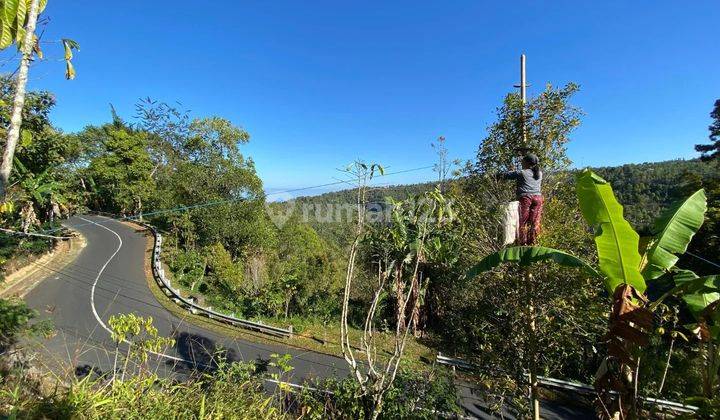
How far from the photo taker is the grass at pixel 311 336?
39.3 ft

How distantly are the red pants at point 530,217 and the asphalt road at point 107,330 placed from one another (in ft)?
11.9

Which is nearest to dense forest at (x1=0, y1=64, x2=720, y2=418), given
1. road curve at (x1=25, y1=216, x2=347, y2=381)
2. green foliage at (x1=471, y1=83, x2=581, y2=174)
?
green foliage at (x1=471, y1=83, x2=581, y2=174)

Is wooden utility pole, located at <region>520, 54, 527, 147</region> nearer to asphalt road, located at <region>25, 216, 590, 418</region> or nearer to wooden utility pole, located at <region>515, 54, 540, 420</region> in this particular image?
wooden utility pole, located at <region>515, 54, 540, 420</region>

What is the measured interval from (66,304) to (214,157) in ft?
42.2

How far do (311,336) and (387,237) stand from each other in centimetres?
915

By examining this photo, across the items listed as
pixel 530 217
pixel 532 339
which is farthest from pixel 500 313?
pixel 530 217

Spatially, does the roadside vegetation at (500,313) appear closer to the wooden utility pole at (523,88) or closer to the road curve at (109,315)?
the wooden utility pole at (523,88)

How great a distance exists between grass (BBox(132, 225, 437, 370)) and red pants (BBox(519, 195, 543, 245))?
7837mm

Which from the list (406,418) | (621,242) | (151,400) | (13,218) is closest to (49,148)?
(13,218)

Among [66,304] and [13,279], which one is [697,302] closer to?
[66,304]

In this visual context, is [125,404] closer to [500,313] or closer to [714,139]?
[500,313]

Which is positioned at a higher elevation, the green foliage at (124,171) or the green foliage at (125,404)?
the green foliage at (124,171)

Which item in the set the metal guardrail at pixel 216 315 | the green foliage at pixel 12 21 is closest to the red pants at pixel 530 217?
the green foliage at pixel 12 21

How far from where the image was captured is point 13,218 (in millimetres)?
15750
